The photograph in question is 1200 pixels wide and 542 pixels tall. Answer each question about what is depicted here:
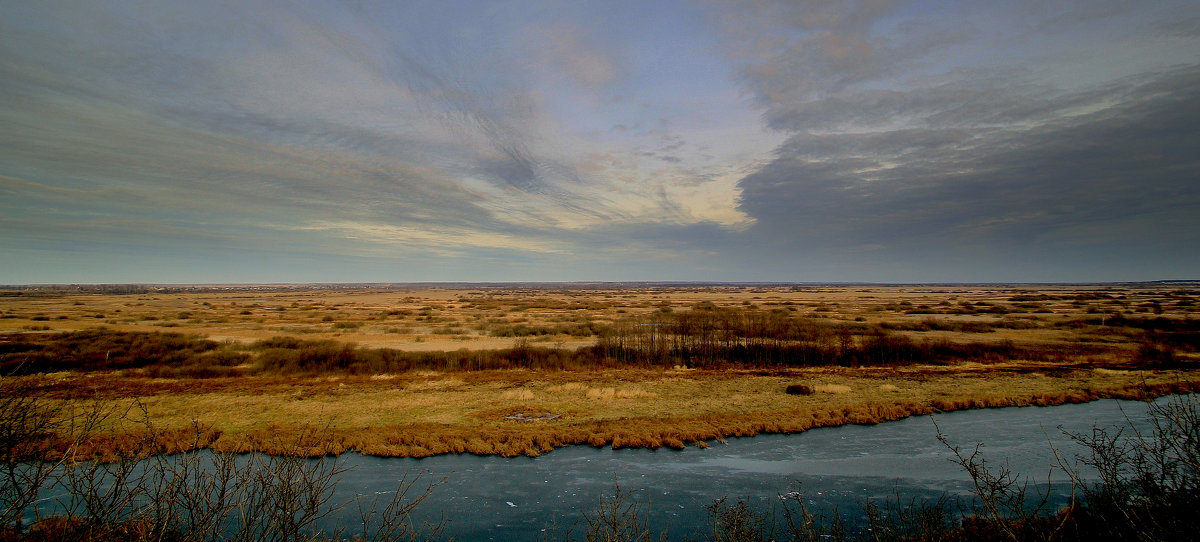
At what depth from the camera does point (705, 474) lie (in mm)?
15641

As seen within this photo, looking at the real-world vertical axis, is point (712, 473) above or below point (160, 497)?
below

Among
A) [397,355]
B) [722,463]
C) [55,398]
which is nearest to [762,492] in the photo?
[722,463]

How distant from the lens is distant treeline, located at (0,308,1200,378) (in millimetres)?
30969

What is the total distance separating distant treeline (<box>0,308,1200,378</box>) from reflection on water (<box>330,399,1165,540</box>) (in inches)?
572

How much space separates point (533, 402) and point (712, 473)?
1058 cm

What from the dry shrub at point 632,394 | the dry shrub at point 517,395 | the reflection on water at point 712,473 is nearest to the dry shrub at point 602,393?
the dry shrub at point 632,394

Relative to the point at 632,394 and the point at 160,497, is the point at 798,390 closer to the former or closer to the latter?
the point at 632,394

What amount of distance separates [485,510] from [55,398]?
2266cm

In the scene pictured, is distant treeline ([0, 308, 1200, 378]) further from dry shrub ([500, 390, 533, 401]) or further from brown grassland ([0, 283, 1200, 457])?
dry shrub ([500, 390, 533, 401])

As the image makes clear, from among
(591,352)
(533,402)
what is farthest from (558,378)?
(591,352)

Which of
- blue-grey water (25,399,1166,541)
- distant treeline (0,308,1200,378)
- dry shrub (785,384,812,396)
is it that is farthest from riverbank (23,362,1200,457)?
distant treeline (0,308,1200,378)

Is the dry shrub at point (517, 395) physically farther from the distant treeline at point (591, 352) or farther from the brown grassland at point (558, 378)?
the distant treeline at point (591, 352)

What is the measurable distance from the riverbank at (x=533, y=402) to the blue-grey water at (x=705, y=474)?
992 mm

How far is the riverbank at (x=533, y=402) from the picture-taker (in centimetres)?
1805
